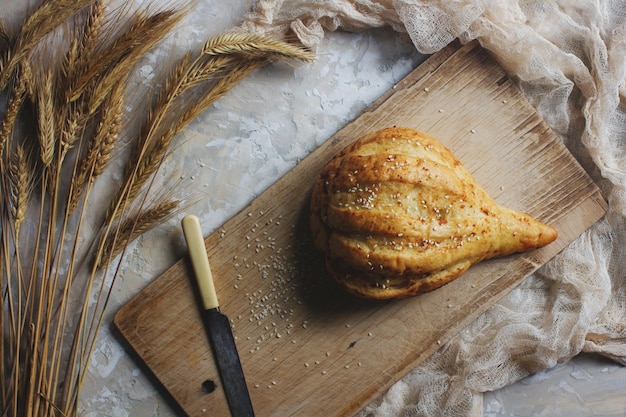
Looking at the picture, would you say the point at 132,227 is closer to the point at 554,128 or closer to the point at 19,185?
the point at 19,185

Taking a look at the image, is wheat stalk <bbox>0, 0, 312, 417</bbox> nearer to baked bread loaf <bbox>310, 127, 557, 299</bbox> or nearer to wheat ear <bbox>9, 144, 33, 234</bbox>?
wheat ear <bbox>9, 144, 33, 234</bbox>

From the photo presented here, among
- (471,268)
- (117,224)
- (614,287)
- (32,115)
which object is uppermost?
(32,115)

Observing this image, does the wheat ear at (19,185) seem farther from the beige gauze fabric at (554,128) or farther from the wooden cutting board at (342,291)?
the beige gauze fabric at (554,128)

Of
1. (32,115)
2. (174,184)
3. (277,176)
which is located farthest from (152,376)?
(32,115)

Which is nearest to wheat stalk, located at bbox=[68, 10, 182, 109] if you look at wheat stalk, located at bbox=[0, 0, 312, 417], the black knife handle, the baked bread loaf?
wheat stalk, located at bbox=[0, 0, 312, 417]

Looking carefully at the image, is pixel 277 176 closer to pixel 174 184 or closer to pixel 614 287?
pixel 174 184

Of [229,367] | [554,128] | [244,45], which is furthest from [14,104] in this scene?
[554,128]

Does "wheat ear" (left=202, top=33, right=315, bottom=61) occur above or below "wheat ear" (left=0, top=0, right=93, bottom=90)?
below
